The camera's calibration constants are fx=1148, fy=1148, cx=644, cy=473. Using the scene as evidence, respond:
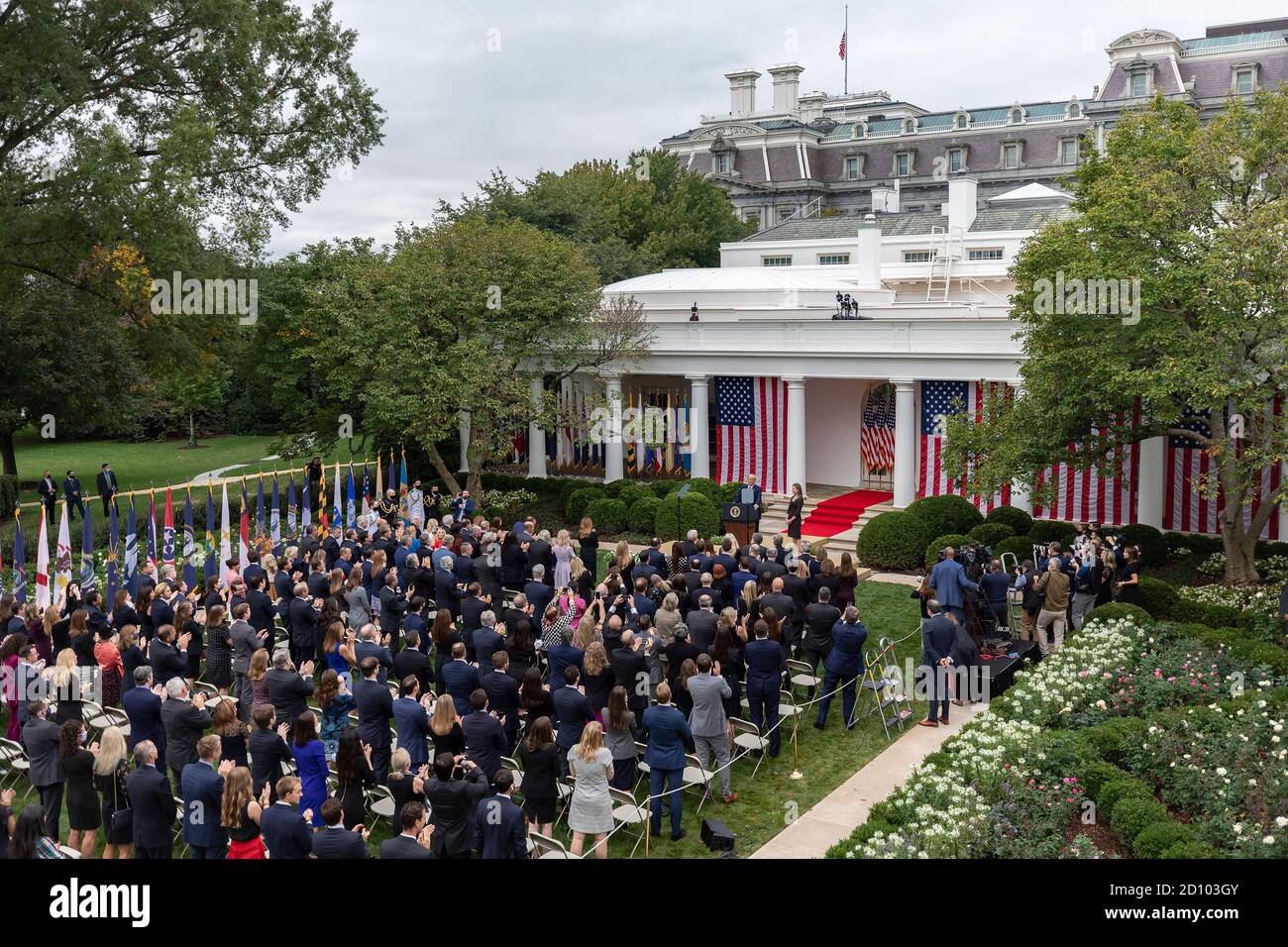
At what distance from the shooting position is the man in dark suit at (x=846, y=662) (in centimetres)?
1636

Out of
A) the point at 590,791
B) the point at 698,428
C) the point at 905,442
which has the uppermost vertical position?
the point at 698,428

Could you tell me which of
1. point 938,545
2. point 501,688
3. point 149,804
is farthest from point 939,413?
point 149,804

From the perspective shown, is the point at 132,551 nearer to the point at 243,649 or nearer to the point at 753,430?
the point at 243,649

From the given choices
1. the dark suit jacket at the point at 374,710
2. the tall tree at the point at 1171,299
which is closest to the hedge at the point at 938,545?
the tall tree at the point at 1171,299

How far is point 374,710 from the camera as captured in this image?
13.4 m

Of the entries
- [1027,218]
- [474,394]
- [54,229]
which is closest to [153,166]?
[54,229]

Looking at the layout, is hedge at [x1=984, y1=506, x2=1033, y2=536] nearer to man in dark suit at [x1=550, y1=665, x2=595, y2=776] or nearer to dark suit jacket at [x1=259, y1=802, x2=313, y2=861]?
man in dark suit at [x1=550, y1=665, x2=595, y2=776]

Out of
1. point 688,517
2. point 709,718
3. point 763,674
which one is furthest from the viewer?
point 688,517

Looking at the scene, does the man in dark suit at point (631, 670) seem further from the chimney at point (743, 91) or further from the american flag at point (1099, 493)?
the chimney at point (743, 91)

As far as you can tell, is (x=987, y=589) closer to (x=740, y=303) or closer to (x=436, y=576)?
(x=436, y=576)

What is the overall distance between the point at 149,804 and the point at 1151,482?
23933 millimetres

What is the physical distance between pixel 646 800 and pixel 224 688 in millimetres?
7638

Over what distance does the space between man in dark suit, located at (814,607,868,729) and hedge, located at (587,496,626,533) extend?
15299 millimetres

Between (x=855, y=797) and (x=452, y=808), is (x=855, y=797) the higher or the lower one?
the lower one
